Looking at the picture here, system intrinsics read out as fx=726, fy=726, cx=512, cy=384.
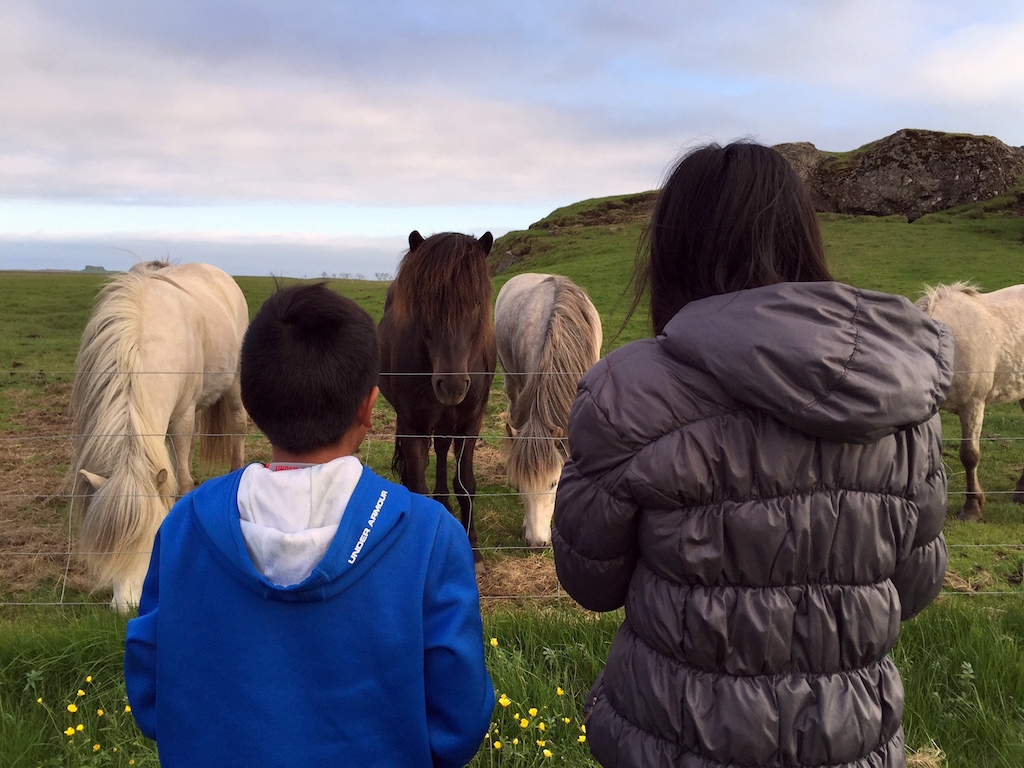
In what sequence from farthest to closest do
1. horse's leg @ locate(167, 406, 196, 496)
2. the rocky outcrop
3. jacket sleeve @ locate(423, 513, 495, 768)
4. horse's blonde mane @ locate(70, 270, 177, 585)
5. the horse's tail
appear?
the rocky outcrop < the horse's tail < horse's leg @ locate(167, 406, 196, 496) < horse's blonde mane @ locate(70, 270, 177, 585) < jacket sleeve @ locate(423, 513, 495, 768)

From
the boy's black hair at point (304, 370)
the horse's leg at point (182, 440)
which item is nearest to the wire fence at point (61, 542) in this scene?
the horse's leg at point (182, 440)

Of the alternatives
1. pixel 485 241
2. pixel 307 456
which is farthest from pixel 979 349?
pixel 307 456

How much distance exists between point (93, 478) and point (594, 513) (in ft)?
10.8

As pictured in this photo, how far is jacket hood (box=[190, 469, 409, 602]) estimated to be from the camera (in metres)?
1.24

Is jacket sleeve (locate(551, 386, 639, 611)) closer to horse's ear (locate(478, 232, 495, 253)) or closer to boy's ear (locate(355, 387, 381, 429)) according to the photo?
boy's ear (locate(355, 387, 381, 429))

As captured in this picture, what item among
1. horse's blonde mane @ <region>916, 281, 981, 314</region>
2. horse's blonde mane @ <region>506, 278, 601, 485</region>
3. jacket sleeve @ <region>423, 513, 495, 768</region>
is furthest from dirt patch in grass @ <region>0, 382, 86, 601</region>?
horse's blonde mane @ <region>916, 281, 981, 314</region>

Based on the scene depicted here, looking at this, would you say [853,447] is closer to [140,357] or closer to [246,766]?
[246,766]

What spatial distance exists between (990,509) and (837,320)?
250 inches

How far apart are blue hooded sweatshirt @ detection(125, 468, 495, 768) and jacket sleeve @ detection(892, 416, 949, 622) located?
93 cm

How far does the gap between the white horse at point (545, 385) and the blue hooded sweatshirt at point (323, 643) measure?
124 inches

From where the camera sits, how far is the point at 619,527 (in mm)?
1414

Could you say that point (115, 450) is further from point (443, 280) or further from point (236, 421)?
point (236, 421)

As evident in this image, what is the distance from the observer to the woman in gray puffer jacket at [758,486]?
1262 mm

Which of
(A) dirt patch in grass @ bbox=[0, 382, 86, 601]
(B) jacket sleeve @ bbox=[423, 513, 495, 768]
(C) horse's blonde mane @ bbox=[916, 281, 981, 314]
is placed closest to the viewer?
(B) jacket sleeve @ bbox=[423, 513, 495, 768]
